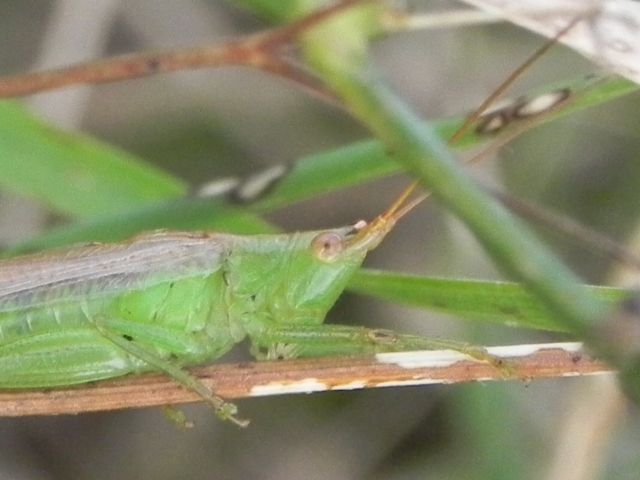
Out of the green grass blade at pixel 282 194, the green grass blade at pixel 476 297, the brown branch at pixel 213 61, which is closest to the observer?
the brown branch at pixel 213 61

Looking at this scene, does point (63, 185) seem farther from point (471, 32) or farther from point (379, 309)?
point (471, 32)

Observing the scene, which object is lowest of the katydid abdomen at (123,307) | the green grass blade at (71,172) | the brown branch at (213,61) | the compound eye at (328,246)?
the brown branch at (213,61)

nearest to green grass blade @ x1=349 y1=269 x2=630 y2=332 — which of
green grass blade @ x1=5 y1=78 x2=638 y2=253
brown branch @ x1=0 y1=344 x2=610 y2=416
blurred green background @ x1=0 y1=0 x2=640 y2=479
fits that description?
brown branch @ x1=0 y1=344 x2=610 y2=416

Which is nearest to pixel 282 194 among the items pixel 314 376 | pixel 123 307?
pixel 123 307

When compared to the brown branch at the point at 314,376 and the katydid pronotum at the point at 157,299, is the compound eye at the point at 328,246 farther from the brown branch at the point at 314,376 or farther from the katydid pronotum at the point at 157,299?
the brown branch at the point at 314,376

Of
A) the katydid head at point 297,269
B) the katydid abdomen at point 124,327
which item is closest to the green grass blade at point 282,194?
the katydid head at point 297,269

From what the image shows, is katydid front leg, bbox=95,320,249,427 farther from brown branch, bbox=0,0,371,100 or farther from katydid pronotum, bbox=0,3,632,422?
brown branch, bbox=0,0,371,100
